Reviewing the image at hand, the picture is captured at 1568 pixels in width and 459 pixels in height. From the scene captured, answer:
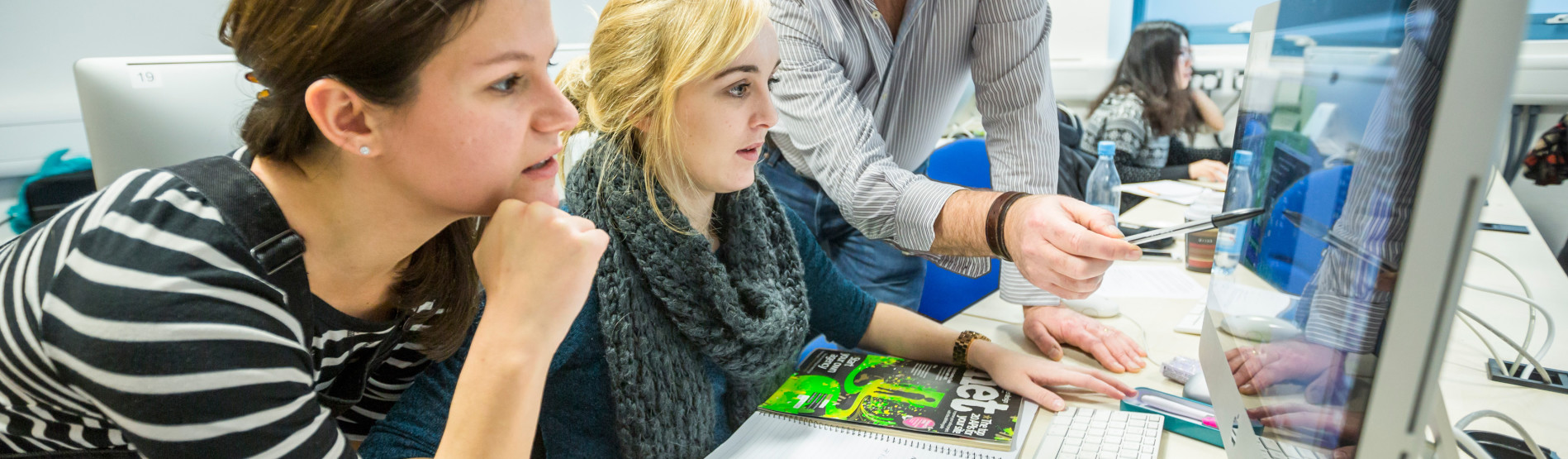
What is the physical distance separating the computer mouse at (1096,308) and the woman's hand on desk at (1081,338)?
111 millimetres

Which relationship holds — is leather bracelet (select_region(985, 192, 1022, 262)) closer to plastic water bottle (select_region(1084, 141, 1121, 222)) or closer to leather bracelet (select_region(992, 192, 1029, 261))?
leather bracelet (select_region(992, 192, 1029, 261))

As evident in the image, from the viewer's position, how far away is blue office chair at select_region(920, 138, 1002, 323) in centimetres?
184

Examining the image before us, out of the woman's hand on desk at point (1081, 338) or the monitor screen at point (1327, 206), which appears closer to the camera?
the monitor screen at point (1327, 206)

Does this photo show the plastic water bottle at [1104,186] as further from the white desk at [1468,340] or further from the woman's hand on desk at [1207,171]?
the woman's hand on desk at [1207,171]

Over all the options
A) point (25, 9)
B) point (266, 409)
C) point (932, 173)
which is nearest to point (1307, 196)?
point (266, 409)

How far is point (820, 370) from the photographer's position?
1187 millimetres

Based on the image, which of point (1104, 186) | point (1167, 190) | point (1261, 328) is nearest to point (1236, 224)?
point (1261, 328)

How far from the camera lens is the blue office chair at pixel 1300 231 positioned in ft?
1.94

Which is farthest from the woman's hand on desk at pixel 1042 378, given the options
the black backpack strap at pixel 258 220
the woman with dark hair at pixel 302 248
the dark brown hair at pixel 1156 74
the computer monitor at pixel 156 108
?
the dark brown hair at pixel 1156 74

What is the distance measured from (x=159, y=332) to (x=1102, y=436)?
92 cm

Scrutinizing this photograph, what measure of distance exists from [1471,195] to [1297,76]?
0.37 m

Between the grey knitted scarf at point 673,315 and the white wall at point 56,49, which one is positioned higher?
the white wall at point 56,49

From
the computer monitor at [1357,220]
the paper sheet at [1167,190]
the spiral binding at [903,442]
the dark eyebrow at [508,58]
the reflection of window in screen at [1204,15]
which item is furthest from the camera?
the reflection of window in screen at [1204,15]

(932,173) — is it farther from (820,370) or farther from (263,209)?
(263,209)
